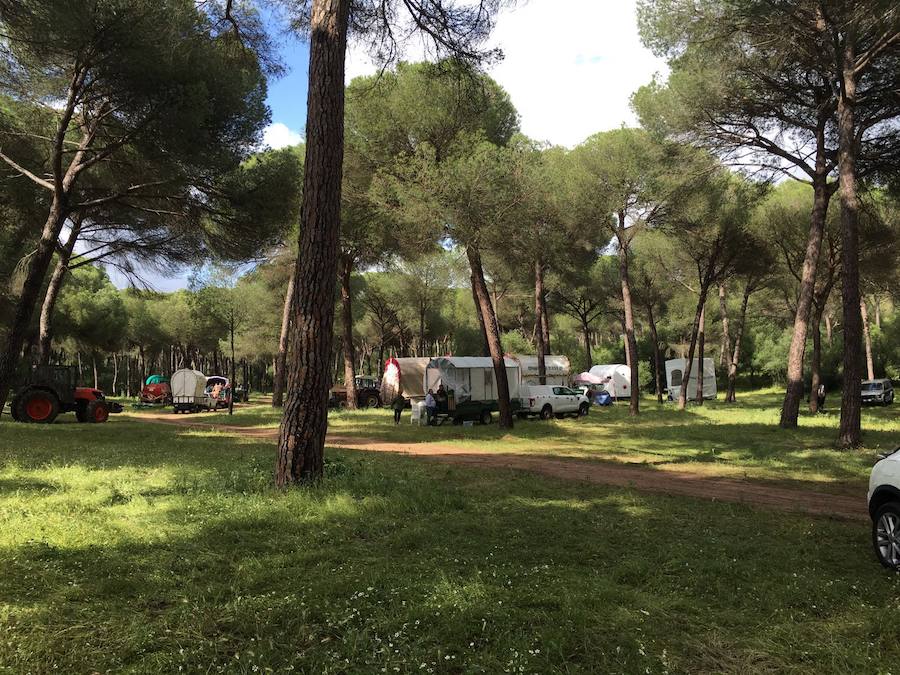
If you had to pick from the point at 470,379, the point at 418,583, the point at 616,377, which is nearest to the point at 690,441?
the point at 470,379

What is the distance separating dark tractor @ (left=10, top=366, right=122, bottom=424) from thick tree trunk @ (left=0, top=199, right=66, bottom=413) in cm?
666

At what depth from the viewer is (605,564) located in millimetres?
4164

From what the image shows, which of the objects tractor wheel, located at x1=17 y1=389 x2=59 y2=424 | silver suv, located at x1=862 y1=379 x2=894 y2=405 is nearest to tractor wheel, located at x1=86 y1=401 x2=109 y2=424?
Result: tractor wheel, located at x1=17 y1=389 x2=59 y2=424

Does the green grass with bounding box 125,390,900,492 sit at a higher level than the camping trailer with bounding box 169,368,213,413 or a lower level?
lower

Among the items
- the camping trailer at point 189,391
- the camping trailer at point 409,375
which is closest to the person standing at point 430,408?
the camping trailer at point 409,375

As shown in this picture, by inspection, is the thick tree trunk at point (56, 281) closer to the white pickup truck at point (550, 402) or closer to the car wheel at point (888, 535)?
the white pickup truck at point (550, 402)

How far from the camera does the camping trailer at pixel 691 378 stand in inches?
1362

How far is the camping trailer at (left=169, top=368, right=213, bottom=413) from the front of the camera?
2675cm

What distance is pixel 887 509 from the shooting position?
4.31 metres

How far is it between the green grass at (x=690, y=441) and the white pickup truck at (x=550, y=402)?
191 cm

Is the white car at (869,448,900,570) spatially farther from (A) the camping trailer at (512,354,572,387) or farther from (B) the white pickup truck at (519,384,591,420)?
(A) the camping trailer at (512,354,572,387)

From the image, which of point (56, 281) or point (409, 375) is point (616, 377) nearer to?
point (409, 375)

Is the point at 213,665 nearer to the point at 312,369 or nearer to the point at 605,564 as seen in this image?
the point at 605,564

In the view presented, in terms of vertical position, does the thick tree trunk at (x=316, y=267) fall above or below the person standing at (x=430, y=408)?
above
